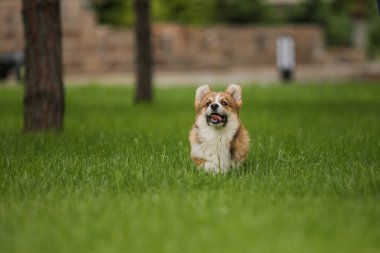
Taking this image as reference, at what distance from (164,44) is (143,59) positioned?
12.3 m

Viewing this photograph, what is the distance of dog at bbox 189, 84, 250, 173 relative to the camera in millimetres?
7312

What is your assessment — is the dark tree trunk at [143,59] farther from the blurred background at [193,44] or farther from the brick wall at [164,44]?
the brick wall at [164,44]

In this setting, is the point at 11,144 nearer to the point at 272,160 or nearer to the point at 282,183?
the point at 272,160

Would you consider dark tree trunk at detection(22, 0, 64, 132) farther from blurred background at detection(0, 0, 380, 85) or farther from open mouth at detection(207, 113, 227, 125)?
blurred background at detection(0, 0, 380, 85)

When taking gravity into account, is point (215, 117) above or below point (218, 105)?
below

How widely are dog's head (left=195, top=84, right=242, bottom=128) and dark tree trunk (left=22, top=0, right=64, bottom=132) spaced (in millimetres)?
4987

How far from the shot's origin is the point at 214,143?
7434 millimetres

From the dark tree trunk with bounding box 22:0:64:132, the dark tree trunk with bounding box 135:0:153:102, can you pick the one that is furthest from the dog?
the dark tree trunk with bounding box 135:0:153:102

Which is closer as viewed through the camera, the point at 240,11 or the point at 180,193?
the point at 180,193

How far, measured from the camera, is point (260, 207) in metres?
6.18

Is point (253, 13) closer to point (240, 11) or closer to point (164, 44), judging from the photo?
point (240, 11)

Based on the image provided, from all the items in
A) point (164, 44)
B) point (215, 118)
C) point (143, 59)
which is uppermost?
point (215, 118)

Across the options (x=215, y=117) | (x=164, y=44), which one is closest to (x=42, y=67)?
(x=215, y=117)

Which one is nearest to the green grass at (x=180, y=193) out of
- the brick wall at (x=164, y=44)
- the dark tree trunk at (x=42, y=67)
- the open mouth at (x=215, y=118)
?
the dark tree trunk at (x=42, y=67)
